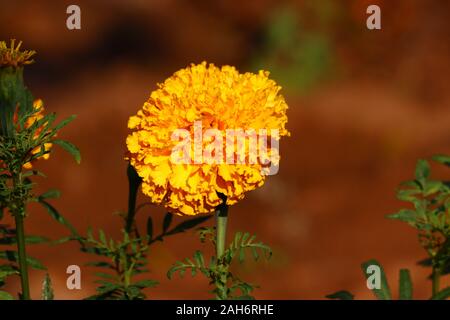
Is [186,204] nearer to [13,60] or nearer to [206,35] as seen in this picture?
[13,60]

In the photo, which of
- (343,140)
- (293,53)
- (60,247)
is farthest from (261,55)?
(60,247)

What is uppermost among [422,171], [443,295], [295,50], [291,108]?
[295,50]

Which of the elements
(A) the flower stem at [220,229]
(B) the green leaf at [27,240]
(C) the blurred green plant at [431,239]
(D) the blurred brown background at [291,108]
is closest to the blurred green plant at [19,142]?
(B) the green leaf at [27,240]

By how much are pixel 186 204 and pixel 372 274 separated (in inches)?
14.8

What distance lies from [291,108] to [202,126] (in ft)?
9.23

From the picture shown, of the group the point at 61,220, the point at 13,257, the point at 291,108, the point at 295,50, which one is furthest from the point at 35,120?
the point at 295,50

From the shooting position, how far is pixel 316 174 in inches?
156

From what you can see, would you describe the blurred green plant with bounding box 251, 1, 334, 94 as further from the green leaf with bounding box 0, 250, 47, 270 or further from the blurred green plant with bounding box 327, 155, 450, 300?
the green leaf with bounding box 0, 250, 47, 270

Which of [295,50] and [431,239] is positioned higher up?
[295,50]

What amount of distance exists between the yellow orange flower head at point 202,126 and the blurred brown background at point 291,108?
1.90 m

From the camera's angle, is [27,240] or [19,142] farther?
[27,240]

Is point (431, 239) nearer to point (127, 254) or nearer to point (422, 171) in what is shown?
point (422, 171)

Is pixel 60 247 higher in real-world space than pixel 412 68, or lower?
lower

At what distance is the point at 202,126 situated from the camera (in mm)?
1383
